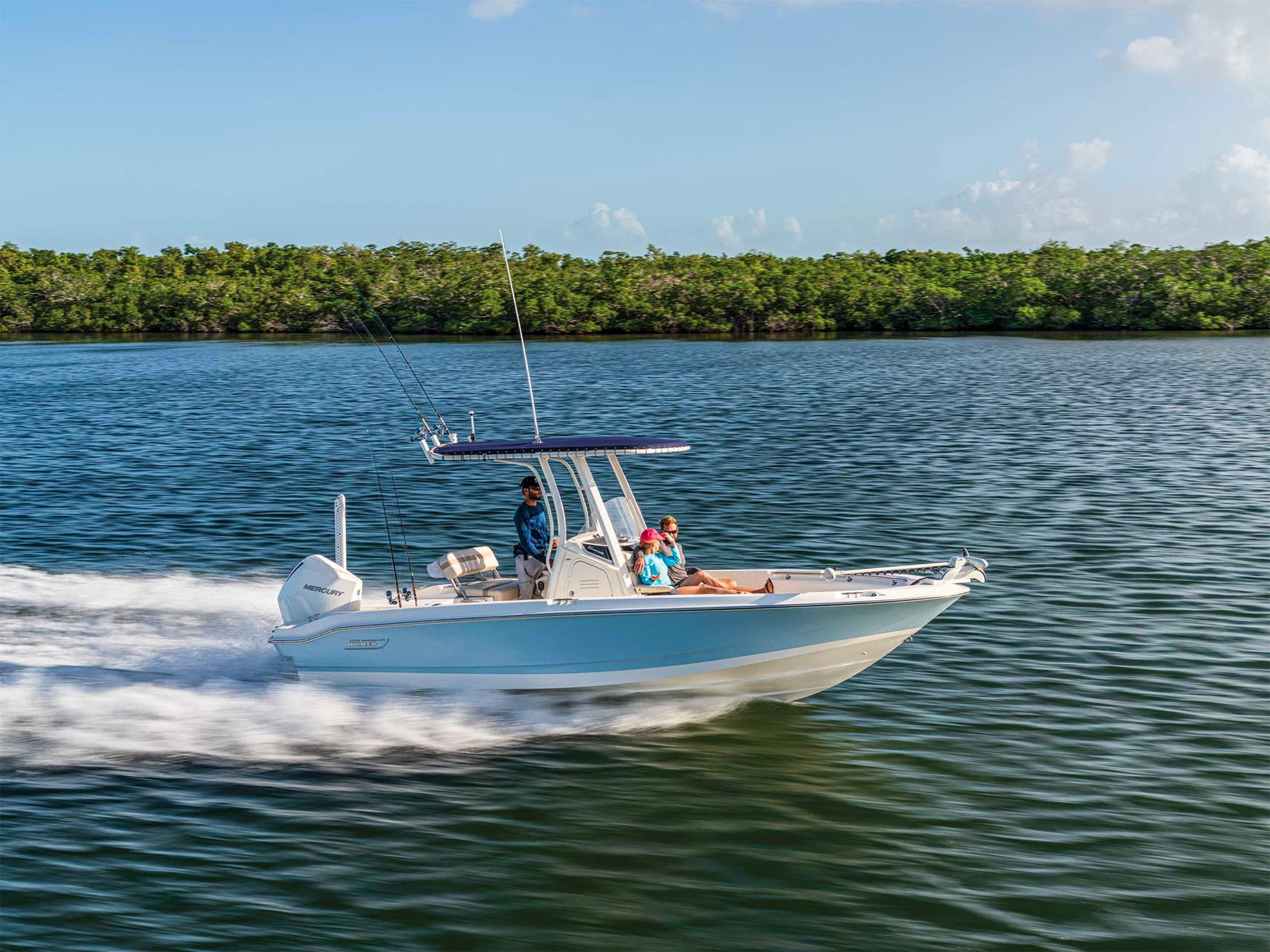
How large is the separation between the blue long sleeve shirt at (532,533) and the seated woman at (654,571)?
903 millimetres

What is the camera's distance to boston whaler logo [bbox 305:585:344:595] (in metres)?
10.5

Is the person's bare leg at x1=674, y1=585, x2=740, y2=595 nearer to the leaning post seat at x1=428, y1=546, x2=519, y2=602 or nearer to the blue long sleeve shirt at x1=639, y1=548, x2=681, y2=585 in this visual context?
the blue long sleeve shirt at x1=639, y1=548, x2=681, y2=585

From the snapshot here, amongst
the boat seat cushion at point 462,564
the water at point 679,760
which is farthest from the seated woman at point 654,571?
the boat seat cushion at point 462,564

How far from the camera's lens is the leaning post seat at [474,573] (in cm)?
1088

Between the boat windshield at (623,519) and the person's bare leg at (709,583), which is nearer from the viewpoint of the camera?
the person's bare leg at (709,583)

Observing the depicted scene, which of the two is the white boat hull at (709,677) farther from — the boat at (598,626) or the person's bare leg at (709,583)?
the person's bare leg at (709,583)

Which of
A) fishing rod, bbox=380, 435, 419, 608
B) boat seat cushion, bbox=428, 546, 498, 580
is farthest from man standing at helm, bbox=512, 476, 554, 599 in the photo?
fishing rod, bbox=380, 435, 419, 608

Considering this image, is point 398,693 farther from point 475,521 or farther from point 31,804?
point 475,521

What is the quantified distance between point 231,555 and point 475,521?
12.7ft

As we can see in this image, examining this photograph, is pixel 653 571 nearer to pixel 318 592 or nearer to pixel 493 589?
pixel 493 589

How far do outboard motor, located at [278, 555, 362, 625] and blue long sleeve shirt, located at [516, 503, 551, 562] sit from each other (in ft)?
4.86

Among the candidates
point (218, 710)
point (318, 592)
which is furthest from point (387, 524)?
point (218, 710)

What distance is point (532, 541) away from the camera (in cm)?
1078

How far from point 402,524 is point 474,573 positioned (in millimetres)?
7116
